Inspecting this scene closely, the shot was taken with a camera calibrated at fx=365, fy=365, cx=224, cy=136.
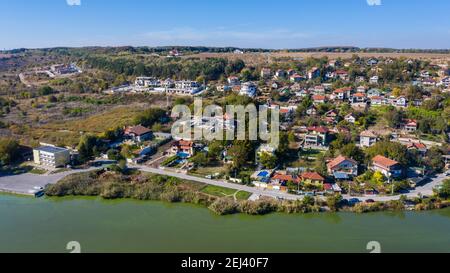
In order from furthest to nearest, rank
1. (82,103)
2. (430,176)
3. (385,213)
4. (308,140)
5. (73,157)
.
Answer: (82,103), (308,140), (73,157), (430,176), (385,213)

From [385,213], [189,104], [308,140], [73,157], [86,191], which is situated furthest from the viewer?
[189,104]

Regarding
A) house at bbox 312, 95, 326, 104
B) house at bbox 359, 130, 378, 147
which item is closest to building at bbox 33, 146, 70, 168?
house at bbox 359, 130, 378, 147

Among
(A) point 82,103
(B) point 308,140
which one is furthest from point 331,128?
A: (A) point 82,103

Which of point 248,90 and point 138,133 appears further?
point 248,90

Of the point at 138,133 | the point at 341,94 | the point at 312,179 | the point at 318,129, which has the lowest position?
the point at 312,179

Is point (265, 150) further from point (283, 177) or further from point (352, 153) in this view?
point (352, 153)

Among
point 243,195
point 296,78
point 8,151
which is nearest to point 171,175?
point 243,195

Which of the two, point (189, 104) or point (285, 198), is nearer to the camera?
point (285, 198)

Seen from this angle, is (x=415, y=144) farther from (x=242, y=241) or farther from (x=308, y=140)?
A: (x=242, y=241)

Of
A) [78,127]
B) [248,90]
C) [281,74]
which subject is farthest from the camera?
[281,74]
